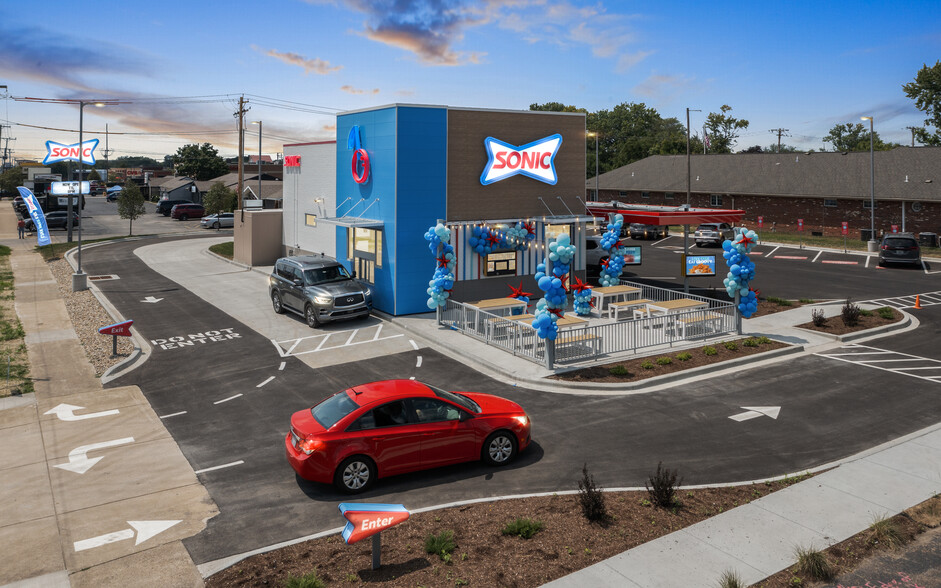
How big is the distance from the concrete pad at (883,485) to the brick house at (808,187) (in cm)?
4630

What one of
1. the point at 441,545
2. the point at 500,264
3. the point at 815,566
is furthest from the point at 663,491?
the point at 500,264

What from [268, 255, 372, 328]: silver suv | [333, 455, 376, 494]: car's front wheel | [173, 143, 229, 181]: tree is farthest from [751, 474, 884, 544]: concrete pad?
[173, 143, 229, 181]: tree

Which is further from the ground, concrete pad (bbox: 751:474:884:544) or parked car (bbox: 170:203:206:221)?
parked car (bbox: 170:203:206:221)

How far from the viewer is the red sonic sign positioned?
811cm

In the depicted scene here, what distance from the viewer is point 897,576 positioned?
8.62 meters

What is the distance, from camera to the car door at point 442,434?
38.6 feet

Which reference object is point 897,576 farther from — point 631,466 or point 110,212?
point 110,212

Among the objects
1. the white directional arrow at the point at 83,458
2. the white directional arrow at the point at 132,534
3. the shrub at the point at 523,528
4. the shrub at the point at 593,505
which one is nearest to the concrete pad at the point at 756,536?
the shrub at the point at 593,505

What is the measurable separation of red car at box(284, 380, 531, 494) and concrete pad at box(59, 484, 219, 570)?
5.46ft

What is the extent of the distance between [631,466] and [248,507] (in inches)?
258

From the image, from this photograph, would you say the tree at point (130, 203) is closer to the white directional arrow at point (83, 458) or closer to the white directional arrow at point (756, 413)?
the white directional arrow at point (83, 458)

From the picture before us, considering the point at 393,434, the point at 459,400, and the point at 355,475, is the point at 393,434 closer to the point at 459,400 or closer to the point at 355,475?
the point at 355,475

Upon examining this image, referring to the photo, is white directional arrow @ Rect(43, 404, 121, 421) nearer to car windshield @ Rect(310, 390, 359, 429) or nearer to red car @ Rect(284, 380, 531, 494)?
red car @ Rect(284, 380, 531, 494)

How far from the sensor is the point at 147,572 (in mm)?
8945
